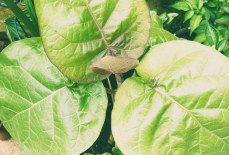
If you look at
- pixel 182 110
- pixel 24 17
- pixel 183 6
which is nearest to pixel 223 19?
pixel 183 6

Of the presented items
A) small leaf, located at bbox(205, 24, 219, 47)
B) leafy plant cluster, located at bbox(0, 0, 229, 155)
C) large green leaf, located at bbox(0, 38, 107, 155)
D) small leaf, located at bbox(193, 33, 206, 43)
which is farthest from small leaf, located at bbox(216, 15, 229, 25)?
large green leaf, located at bbox(0, 38, 107, 155)

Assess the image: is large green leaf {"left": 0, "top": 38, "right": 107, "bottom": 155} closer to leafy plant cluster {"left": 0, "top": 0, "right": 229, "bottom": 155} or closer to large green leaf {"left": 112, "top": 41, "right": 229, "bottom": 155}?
leafy plant cluster {"left": 0, "top": 0, "right": 229, "bottom": 155}

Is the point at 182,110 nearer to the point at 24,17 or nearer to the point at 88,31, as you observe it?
the point at 88,31

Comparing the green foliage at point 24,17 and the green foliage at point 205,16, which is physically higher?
the green foliage at point 24,17

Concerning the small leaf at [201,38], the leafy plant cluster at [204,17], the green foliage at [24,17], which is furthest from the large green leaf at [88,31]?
the small leaf at [201,38]

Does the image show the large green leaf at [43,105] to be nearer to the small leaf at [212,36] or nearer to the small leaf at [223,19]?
the small leaf at [212,36]

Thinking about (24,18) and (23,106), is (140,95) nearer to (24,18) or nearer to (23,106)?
(23,106)
